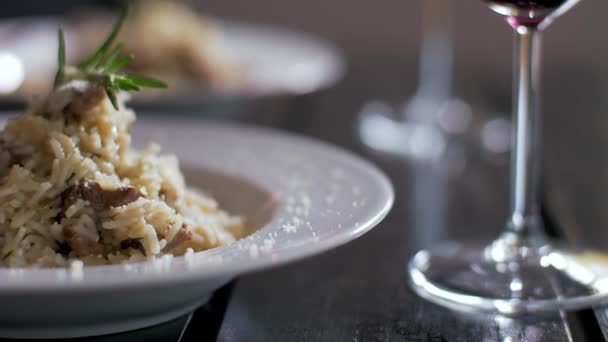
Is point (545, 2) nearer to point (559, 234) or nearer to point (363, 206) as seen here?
point (363, 206)

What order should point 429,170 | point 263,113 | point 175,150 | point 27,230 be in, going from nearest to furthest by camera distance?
point 27,230 → point 175,150 → point 429,170 → point 263,113

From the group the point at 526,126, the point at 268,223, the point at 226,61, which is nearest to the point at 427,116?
the point at 226,61

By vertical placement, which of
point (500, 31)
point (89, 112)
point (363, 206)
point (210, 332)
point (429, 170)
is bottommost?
point (500, 31)

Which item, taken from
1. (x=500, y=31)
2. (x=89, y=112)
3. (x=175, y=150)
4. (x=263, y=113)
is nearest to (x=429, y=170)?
(x=263, y=113)

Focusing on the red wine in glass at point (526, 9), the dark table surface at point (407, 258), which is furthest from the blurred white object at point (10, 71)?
the red wine in glass at point (526, 9)

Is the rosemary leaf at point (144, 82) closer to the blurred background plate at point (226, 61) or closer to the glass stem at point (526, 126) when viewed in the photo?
the glass stem at point (526, 126)

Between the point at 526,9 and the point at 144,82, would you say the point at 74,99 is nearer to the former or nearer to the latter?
the point at 144,82
